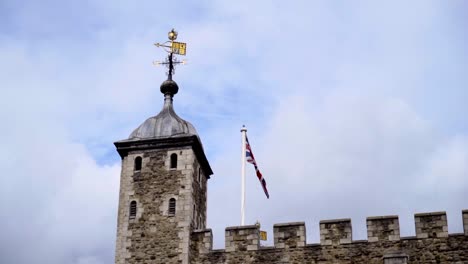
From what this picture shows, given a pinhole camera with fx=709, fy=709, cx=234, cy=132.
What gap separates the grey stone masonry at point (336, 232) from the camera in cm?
2312

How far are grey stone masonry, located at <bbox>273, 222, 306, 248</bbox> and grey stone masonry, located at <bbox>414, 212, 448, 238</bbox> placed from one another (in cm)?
369

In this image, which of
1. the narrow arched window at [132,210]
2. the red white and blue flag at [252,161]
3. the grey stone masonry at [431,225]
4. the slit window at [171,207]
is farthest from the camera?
the red white and blue flag at [252,161]

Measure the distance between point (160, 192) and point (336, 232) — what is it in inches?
251

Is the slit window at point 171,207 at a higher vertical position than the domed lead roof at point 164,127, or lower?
lower

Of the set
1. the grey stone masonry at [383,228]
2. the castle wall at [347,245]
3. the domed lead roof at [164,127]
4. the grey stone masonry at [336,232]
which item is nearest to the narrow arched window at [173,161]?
the domed lead roof at [164,127]

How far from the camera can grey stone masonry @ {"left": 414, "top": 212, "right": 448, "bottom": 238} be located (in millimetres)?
22516

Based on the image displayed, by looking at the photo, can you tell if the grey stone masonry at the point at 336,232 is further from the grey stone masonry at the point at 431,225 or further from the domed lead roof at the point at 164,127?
the domed lead roof at the point at 164,127

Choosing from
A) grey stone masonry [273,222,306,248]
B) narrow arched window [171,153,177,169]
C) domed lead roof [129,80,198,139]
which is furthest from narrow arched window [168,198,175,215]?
grey stone masonry [273,222,306,248]

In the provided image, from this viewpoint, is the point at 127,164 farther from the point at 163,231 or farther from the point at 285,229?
the point at 285,229

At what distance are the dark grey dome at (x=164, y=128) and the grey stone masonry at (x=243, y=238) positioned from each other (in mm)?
4098

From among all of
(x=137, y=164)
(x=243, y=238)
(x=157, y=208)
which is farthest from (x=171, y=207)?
(x=243, y=238)

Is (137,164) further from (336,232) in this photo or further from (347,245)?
(347,245)

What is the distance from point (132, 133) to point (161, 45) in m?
4.14

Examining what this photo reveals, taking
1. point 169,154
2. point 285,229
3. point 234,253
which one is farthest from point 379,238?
point 169,154
